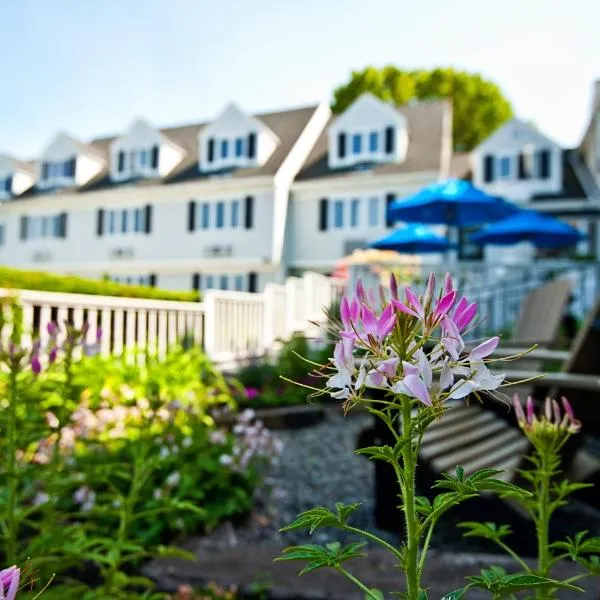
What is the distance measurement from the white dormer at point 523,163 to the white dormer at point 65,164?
17541mm

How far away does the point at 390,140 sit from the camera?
2312cm

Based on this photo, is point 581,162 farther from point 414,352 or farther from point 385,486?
point 414,352

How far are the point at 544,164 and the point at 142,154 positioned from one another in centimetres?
1639

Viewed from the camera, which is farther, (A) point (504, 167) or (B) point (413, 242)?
(A) point (504, 167)

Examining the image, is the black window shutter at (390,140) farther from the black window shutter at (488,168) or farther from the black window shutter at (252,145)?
the black window shutter at (252,145)

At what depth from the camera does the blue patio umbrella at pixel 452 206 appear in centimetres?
1105

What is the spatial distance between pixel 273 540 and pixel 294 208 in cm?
2144

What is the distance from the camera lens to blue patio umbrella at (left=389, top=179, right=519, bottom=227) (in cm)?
1105

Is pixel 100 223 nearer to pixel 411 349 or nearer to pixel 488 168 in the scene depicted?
pixel 488 168

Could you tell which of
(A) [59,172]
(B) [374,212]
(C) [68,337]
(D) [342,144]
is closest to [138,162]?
(A) [59,172]

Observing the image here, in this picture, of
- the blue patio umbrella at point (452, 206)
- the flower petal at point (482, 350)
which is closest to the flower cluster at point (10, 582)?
the flower petal at point (482, 350)

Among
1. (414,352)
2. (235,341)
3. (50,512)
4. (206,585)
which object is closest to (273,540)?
(206,585)

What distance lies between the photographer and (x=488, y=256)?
21672 mm

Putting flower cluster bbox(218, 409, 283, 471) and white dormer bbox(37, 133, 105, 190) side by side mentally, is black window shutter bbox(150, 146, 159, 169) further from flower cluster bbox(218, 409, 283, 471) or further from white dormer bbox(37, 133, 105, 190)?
flower cluster bbox(218, 409, 283, 471)
